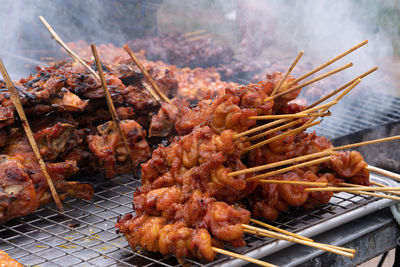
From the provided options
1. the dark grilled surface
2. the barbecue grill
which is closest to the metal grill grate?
the barbecue grill

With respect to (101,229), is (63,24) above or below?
above

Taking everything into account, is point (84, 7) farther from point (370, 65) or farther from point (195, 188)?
point (195, 188)

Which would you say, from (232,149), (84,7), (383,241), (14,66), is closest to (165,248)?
(232,149)

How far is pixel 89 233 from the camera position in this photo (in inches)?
122

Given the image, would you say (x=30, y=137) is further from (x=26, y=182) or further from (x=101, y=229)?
(x=101, y=229)

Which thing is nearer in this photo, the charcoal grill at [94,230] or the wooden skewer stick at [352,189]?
the wooden skewer stick at [352,189]

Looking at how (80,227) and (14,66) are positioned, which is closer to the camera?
(80,227)

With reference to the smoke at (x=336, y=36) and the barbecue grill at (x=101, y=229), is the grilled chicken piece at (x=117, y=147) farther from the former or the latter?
the smoke at (x=336, y=36)

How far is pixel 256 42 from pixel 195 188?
7.06 m

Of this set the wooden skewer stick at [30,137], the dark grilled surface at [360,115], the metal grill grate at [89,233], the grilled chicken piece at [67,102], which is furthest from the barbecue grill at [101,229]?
the dark grilled surface at [360,115]

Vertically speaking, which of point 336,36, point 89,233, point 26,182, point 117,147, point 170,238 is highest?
point 336,36

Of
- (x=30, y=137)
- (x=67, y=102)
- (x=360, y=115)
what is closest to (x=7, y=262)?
(x=30, y=137)

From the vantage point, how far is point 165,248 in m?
2.58

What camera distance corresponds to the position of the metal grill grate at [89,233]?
8.99ft
